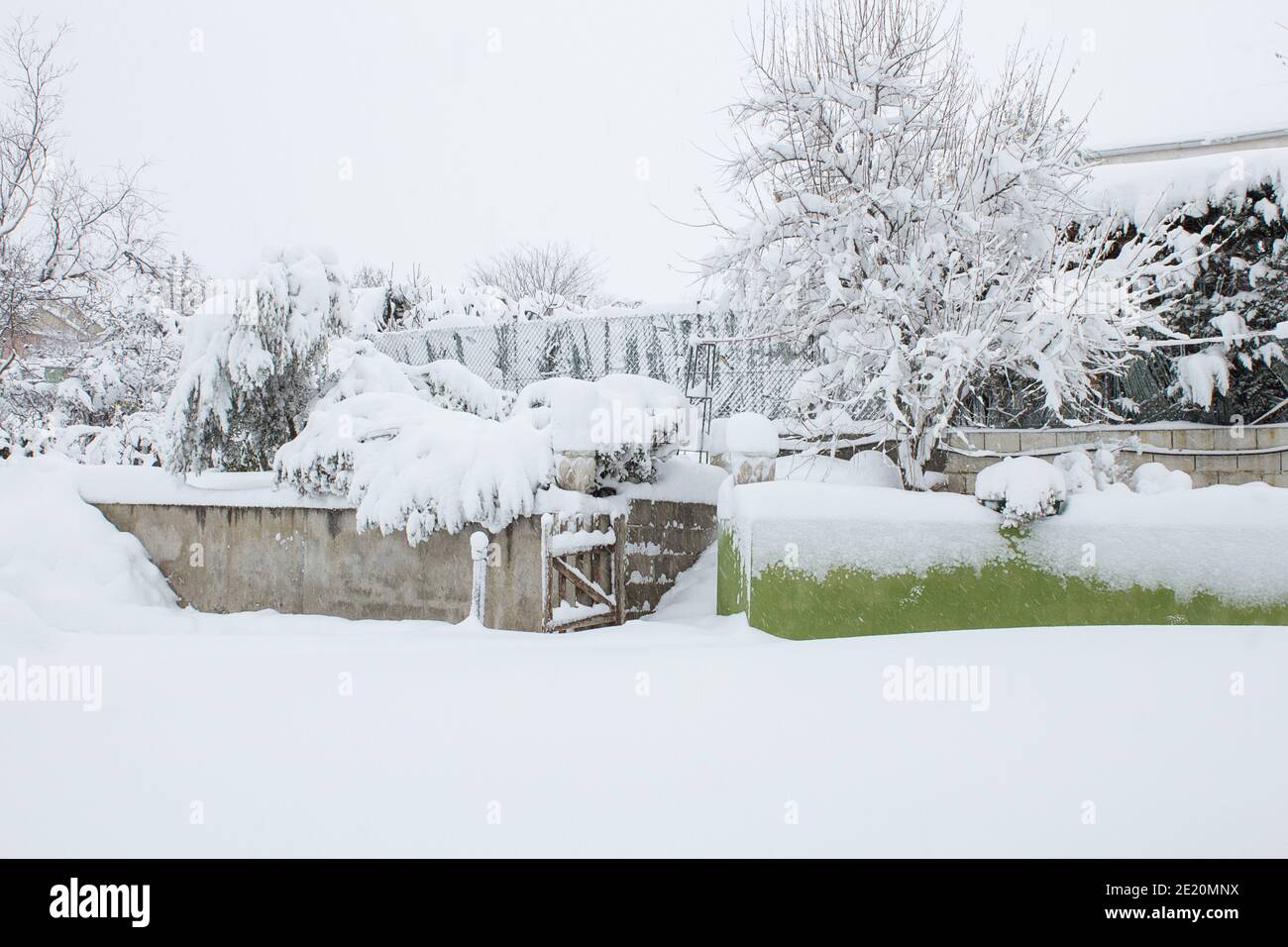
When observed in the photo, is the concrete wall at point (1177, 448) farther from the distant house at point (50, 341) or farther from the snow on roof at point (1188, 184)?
the distant house at point (50, 341)

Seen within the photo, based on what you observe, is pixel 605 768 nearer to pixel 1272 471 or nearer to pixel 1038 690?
pixel 1038 690

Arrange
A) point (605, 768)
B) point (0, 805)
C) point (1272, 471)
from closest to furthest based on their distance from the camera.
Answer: point (0, 805), point (605, 768), point (1272, 471)

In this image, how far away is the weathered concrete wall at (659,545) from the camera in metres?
8.45

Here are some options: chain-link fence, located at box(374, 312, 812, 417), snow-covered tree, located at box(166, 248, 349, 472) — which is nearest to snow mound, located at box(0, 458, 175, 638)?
snow-covered tree, located at box(166, 248, 349, 472)

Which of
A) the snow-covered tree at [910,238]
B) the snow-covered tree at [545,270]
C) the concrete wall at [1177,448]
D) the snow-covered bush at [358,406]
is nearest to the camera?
the snow-covered tree at [910,238]

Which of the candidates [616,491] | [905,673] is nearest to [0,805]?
[905,673]

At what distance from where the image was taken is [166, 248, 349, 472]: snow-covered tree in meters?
8.81

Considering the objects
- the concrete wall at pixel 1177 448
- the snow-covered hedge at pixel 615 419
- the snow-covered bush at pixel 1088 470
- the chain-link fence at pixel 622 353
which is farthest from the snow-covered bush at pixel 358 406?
the snow-covered bush at pixel 1088 470

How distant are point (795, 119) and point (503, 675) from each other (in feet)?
18.6

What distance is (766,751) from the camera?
3551mm

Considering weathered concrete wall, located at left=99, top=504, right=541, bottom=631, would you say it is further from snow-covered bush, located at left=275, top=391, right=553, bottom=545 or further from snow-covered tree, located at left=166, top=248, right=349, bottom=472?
snow-covered tree, located at left=166, top=248, right=349, bottom=472

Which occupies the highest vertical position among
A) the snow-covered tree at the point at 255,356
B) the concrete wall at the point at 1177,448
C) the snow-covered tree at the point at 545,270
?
the snow-covered tree at the point at 545,270

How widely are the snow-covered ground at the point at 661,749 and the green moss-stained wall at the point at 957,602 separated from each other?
326 mm

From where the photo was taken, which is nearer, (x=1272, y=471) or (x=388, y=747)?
(x=388, y=747)
